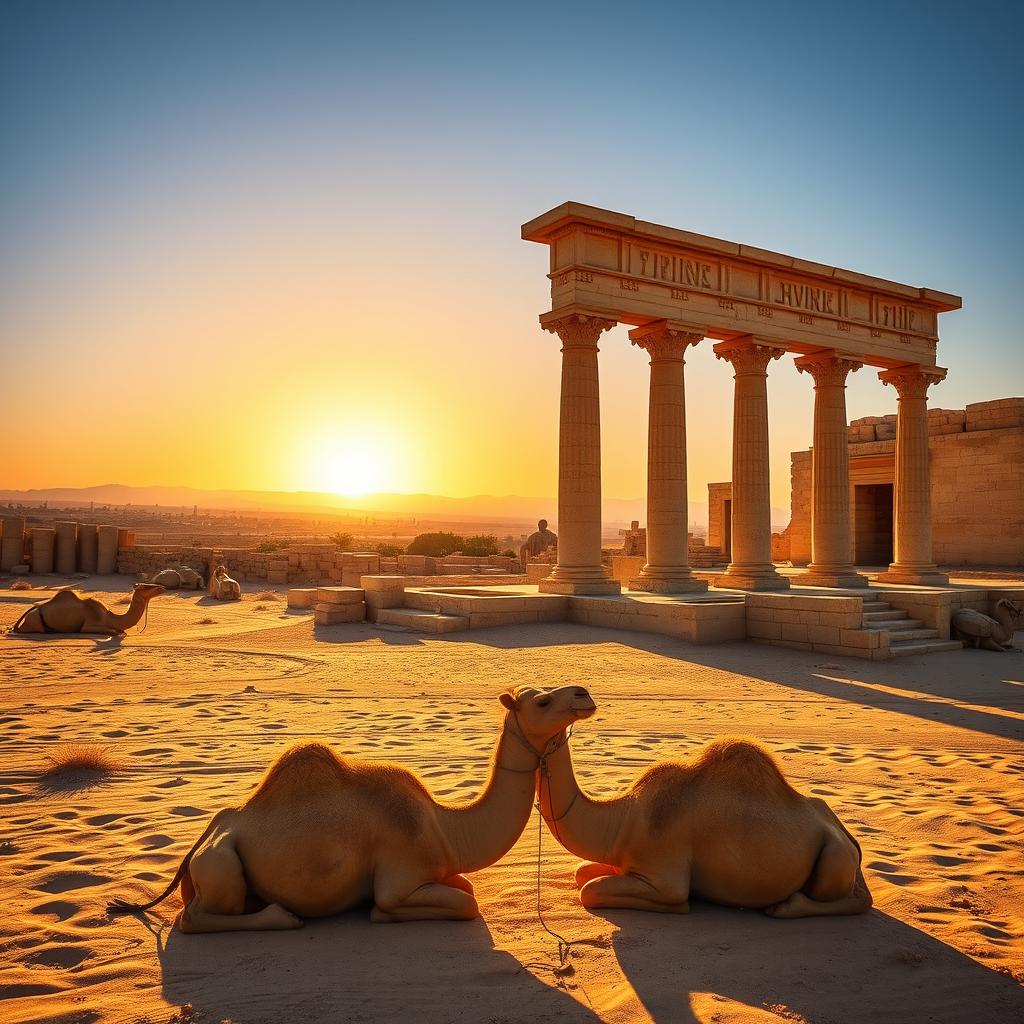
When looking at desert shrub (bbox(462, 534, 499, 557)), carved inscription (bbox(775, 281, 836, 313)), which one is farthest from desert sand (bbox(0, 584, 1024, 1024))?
desert shrub (bbox(462, 534, 499, 557))

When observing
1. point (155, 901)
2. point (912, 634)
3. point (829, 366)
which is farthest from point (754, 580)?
point (155, 901)

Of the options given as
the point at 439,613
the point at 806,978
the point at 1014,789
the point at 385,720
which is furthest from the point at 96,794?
the point at 439,613

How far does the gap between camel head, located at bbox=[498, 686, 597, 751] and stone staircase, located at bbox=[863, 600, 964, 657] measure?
37.4ft

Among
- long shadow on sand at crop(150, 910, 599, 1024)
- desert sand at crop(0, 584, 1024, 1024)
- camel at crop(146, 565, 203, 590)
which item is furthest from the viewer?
camel at crop(146, 565, 203, 590)

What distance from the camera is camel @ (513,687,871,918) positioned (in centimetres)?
424

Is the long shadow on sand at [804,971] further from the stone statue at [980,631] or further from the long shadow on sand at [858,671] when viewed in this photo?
the stone statue at [980,631]

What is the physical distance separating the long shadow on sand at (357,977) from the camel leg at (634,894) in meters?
0.61

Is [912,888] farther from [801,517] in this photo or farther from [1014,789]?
[801,517]

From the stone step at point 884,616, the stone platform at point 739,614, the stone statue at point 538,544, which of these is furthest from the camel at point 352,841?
the stone statue at point 538,544

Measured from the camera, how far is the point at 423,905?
415cm

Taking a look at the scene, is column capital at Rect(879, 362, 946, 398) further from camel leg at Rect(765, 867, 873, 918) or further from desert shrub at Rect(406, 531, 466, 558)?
desert shrub at Rect(406, 531, 466, 558)

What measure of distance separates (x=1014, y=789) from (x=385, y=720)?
5891 millimetres

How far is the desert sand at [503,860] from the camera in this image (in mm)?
3545

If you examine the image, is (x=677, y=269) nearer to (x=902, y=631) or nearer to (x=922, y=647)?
(x=902, y=631)
